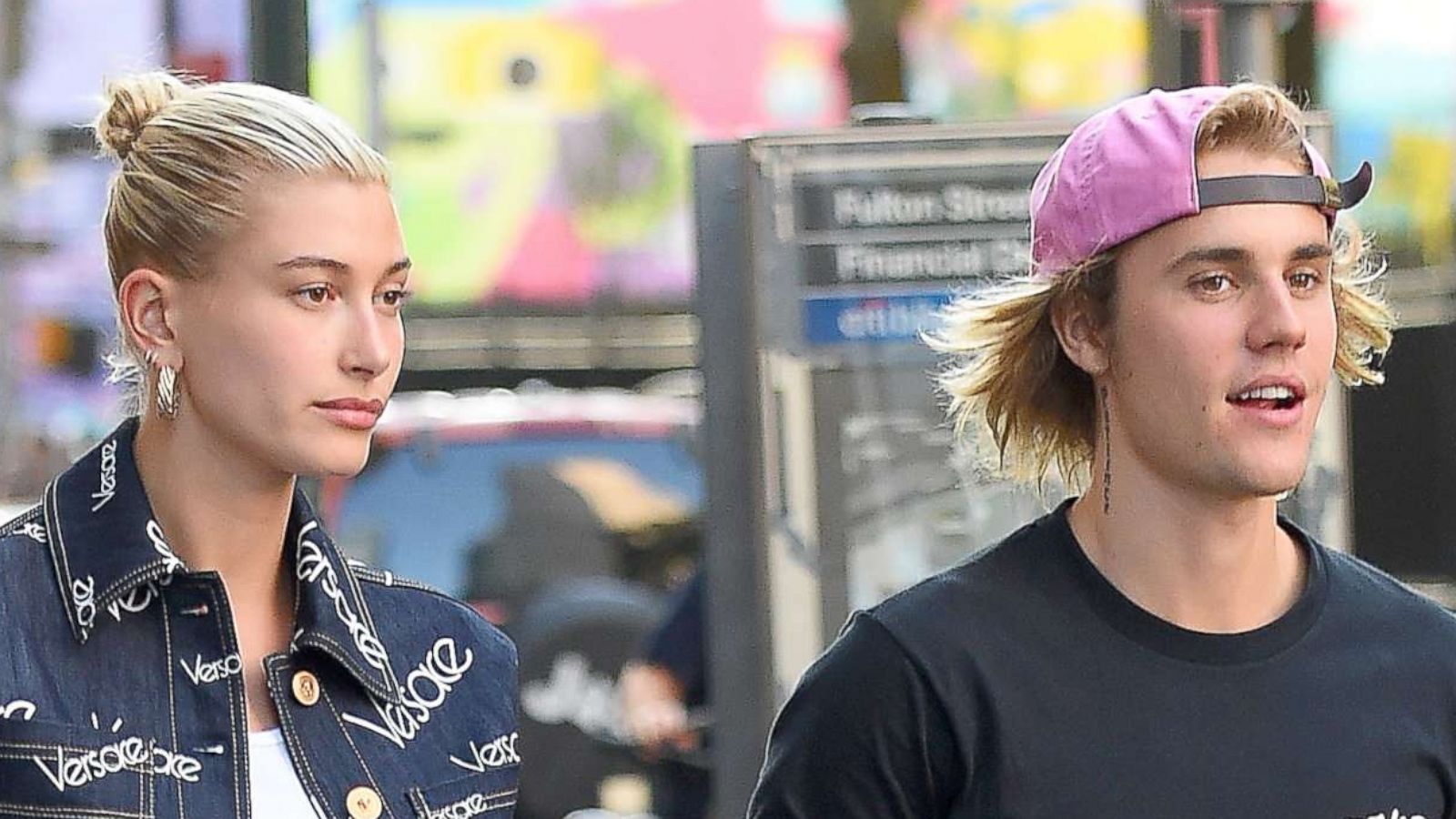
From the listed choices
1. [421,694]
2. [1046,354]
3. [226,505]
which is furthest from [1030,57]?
[226,505]

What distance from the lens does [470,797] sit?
8.78 ft

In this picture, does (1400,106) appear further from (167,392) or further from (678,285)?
(167,392)

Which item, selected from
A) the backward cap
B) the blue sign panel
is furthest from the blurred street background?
the backward cap

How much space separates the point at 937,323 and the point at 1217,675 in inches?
89.1

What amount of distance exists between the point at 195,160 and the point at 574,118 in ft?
34.5

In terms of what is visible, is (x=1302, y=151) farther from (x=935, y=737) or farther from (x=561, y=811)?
(x=561, y=811)

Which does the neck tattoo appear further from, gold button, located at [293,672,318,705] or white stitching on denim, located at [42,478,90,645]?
white stitching on denim, located at [42,478,90,645]

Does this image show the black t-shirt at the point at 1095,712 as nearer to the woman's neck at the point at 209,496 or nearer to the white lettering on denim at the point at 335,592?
the white lettering on denim at the point at 335,592

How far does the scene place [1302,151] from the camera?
2.81 meters

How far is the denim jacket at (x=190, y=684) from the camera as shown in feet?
8.07

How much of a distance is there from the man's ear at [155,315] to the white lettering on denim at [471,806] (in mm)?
502

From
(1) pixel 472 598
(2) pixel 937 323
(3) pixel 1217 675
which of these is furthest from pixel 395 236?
(1) pixel 472 598

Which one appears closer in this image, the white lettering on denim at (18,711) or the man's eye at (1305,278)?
the white lettering on denim at (18,711)

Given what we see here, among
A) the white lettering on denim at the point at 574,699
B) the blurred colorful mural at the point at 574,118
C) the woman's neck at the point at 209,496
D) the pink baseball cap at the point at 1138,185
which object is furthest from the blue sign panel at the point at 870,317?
the blurred colorful mural at the point at 574,118
